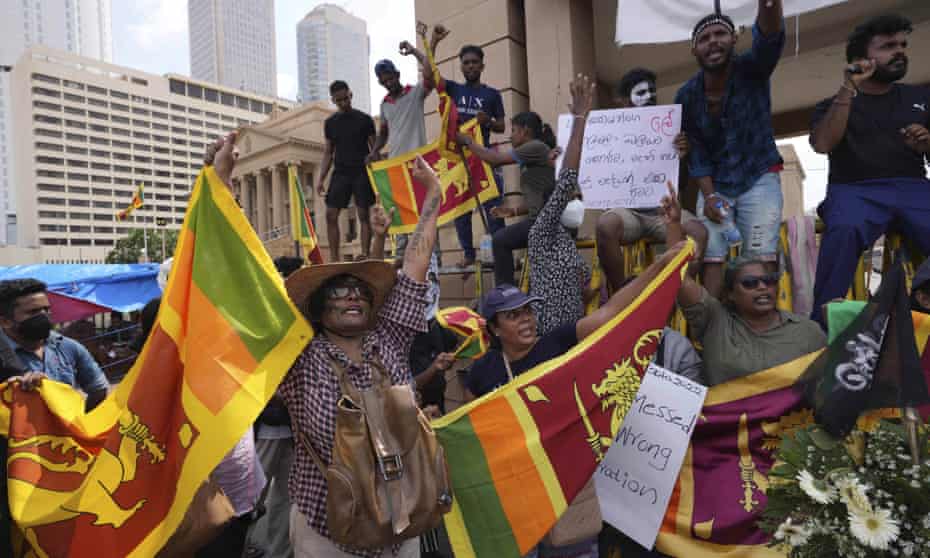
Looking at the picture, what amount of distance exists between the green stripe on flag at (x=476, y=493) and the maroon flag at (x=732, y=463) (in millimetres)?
943

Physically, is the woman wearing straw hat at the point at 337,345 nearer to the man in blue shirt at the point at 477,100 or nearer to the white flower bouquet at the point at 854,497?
the white flower bouquet at the point at 854,497

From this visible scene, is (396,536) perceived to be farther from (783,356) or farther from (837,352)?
(783,356)

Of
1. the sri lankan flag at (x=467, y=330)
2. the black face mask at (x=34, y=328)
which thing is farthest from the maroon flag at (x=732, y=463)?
the black face mask at (x=34, y=328)

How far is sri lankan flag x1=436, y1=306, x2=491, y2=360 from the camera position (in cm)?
451

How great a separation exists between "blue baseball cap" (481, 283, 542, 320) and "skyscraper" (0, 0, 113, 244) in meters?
153

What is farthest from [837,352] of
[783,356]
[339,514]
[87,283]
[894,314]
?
[87,283]

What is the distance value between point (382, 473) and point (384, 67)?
5.29 m

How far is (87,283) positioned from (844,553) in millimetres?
15056

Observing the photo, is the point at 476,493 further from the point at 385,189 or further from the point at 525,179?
the point at 385,189

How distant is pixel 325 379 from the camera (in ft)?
8.14

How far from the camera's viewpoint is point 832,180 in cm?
389

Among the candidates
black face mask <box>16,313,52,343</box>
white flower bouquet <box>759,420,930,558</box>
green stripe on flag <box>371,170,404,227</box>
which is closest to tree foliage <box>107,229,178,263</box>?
green stripe on flag <box>371,170,404,227</box>

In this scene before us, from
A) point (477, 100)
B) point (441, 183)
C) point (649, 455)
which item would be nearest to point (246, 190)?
point (477, 100)

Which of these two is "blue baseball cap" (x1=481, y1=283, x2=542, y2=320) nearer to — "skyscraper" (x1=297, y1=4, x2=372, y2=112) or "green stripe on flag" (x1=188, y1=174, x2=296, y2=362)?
"green stripe on flag" (x1=188, y1=174, x2=296, y2=362)
